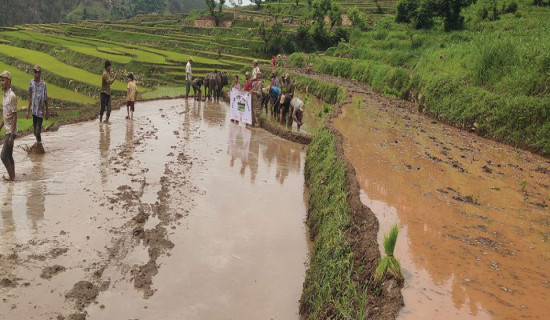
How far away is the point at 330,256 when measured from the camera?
17.4 feet

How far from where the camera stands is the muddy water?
13.6ft

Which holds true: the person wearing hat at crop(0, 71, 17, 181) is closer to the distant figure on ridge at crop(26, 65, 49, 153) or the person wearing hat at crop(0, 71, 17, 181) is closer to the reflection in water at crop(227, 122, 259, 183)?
the distant figure on ridge at crop(26, 65, 49, 153)

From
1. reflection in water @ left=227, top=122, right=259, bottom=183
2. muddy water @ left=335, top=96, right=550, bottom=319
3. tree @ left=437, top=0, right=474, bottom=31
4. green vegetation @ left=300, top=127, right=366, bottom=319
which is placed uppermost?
tree @ left=437, top=0, right=474, bottom=31

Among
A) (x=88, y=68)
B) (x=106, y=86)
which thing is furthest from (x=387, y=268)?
(x=88, y=68)

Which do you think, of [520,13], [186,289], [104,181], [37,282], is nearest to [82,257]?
[37,282]

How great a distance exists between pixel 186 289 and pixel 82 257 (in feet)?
4.96

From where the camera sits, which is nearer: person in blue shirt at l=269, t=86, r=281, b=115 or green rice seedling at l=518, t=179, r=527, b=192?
green rice seedling at l=518, t=179, r=527, b=192

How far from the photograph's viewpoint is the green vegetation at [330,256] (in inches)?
165

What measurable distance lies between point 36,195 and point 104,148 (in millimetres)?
3471

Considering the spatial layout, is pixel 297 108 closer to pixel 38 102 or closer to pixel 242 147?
pixel 242 147

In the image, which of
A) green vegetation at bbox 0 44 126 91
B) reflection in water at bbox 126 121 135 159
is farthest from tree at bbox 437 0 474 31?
reflection in water at bbox 126 121 135 159

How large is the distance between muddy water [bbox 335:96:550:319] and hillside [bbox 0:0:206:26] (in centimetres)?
9228

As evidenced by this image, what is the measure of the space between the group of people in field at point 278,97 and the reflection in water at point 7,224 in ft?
29.0

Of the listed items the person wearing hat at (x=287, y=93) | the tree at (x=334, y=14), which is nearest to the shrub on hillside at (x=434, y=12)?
the person wearing hat at (x=287, y=93)
